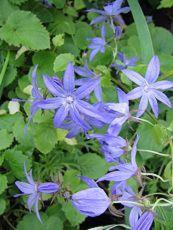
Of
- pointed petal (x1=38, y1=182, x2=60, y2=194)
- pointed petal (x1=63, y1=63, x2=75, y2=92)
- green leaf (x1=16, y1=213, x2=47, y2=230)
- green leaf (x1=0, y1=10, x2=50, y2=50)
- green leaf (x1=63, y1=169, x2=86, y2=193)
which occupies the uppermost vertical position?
green leaf (x1=0, y1=10, x2=50, y2=50)

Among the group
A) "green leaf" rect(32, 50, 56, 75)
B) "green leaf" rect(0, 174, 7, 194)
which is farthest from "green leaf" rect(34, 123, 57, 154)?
"green leaf" rect(32, 50, 56, 75)

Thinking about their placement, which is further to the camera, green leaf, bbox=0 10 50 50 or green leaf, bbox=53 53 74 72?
green leaf, bbox=0 10 50 50

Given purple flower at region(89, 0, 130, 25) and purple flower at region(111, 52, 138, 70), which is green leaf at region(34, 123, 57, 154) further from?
purple flower at region(89, 0, 130, 25)

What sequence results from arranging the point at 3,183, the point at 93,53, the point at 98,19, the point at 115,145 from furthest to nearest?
the point at 98,19 < the point at 93,53 < the point at 3,183 < the point at 115,145

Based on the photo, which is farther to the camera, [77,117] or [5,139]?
[5,139]

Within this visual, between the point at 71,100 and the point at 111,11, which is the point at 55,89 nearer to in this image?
the point at 71,100

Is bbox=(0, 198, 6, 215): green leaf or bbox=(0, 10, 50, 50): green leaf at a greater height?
bbox=(0, 10, 50, 50): green leaf

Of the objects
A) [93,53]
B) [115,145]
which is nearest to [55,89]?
[115,145]
